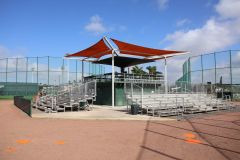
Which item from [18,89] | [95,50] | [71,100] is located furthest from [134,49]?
[18,89]

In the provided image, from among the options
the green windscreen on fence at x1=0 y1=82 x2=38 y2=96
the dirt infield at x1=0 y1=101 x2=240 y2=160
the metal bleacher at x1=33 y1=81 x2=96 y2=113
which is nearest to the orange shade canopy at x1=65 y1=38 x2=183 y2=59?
the metal bleacher at x1=33 y1=81 x2=96 y2=113

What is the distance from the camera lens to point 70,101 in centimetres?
1803

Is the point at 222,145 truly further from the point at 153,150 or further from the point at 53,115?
the point at 53,115

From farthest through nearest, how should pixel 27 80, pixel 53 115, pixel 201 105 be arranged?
pixel 27 80
pixel 201 105
pixel 53 115

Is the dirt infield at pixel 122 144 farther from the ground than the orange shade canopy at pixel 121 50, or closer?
closer

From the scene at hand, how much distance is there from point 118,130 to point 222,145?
440 cm

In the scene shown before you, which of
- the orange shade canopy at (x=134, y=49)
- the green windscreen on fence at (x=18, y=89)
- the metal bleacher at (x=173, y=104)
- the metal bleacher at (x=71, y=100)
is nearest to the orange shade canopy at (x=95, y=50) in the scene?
the orange shade canopy at (x=134, y=49)

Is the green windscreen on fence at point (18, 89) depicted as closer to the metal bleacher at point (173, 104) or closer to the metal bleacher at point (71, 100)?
the metal bleacher at point (71, 100)

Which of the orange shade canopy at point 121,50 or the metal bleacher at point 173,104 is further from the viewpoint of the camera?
the orange shade canopy at point 121,50

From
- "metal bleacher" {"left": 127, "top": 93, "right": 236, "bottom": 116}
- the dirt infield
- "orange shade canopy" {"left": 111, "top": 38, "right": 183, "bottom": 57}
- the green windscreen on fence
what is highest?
"orange shade canopy" {"left": 111, "top": 38, "right": 183, "bottom": 57}

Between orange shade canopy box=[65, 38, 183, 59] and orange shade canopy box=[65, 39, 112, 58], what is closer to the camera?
orange shade canopy box=[65, 38, 183, 59]

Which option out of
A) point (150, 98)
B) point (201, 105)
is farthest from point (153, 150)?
point (201, 105)

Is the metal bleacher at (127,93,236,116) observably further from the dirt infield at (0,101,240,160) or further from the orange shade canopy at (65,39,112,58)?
the orange shade canopy at (65,39,112,58)

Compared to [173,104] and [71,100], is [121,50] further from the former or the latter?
[173,104]
